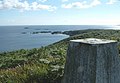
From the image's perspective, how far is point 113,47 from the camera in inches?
254

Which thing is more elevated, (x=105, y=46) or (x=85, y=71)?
(x=105, y=46)

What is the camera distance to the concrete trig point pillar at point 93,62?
6.14 m

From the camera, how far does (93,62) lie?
6133 mm

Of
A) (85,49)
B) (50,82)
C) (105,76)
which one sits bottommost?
(50,82)

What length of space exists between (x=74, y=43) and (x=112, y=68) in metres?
1.02

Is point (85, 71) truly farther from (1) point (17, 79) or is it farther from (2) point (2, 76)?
(2) point (2, 76)

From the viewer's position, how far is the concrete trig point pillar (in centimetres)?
614

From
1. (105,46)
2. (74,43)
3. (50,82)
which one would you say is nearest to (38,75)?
(50,82)

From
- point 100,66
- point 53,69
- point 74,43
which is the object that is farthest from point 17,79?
point 100,66

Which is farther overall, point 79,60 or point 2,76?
point 2,76

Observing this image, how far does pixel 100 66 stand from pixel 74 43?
2.70 ft

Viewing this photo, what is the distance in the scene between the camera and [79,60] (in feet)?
20.9

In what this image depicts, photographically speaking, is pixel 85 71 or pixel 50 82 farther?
pixel 50 82

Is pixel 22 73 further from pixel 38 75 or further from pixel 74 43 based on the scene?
pixel 74 43
